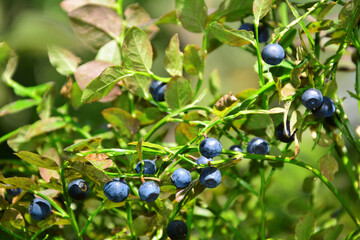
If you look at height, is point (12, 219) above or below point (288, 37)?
below

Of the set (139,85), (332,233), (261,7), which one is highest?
(261,7)

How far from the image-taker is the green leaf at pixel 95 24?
589 millimetres

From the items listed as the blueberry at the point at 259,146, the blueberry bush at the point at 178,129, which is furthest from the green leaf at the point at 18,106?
the blueberry at the point at 259,146

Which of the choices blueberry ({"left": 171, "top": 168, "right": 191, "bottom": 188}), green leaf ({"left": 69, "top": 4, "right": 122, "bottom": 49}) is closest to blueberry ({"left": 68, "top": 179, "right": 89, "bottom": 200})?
blueberry ({"left": 171, "top": 168, "right": 191, "bottom": 188})

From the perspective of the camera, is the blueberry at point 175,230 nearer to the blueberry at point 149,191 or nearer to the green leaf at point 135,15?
the blueberry at point 149,191

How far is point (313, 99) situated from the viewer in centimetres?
43

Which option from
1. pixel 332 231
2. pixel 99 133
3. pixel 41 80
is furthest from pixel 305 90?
pixel 41 80

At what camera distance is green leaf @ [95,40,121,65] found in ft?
1.96

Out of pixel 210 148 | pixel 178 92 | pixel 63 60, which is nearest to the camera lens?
pixel 210 148

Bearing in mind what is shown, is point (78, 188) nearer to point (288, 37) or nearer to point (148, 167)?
point (148, 167)

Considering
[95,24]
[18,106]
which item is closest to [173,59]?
[95,24]

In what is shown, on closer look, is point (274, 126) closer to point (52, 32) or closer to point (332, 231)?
point (332, 231)

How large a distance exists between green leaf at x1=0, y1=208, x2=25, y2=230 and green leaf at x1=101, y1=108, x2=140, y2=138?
0.45 ft

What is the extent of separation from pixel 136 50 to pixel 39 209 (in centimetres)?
19
